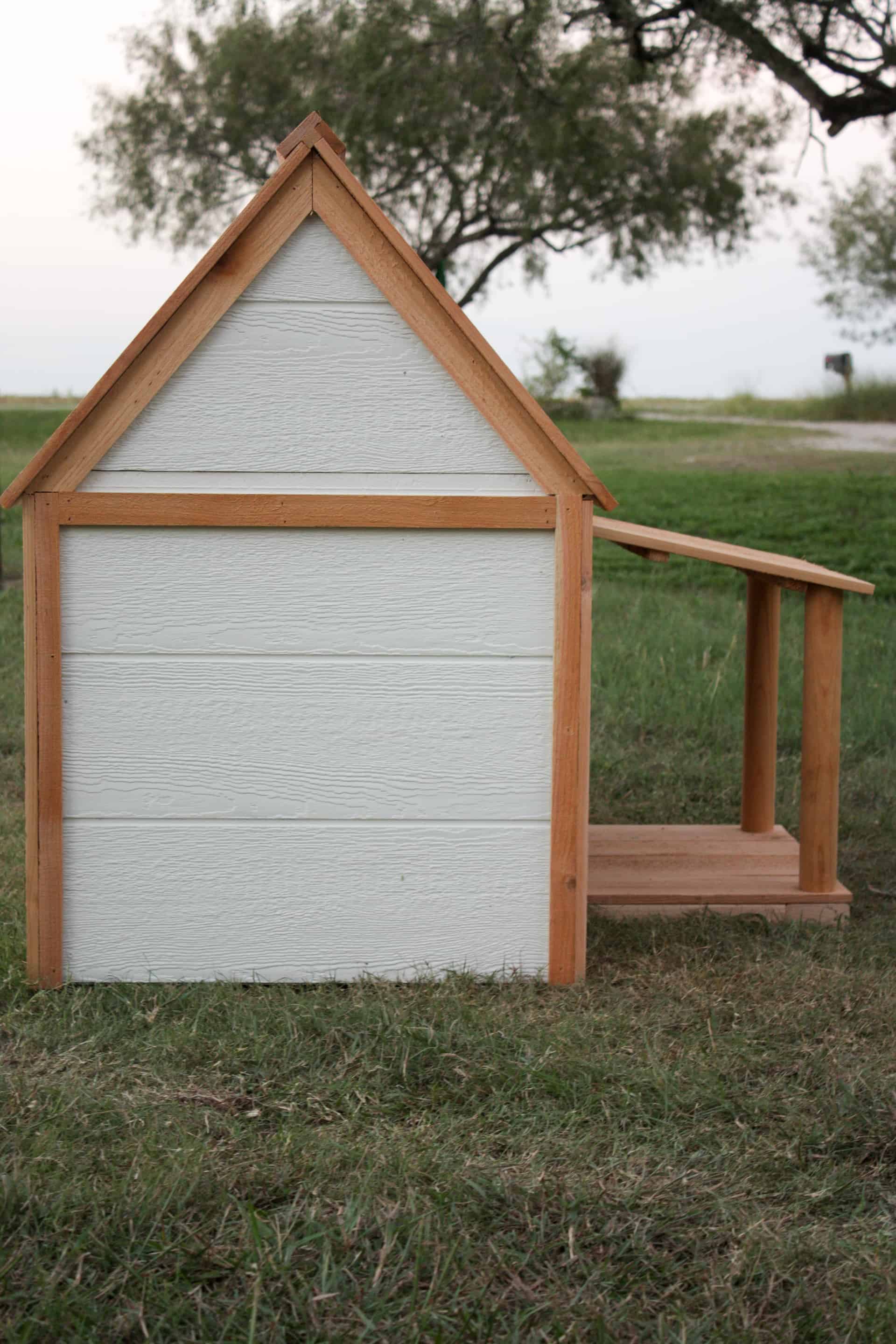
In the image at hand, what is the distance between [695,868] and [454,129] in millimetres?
14151

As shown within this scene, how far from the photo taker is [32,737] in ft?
10.9

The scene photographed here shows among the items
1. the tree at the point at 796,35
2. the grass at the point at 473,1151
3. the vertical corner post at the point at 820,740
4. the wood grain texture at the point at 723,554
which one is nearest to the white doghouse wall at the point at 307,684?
the grass at the point at 473,1151

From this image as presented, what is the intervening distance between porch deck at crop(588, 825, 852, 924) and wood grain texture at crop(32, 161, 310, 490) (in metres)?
1.98

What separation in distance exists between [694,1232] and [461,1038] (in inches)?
33.1

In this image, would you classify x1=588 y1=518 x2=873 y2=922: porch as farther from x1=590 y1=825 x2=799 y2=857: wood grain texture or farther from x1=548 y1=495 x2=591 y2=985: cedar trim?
x1=548 y1=495 x2=591 y2=985: cedar trim

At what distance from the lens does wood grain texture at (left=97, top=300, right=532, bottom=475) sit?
3.28m

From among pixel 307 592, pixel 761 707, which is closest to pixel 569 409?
pixel 761 707

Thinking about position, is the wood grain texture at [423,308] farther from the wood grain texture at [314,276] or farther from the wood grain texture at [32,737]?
the wood grain texture at [32,737]

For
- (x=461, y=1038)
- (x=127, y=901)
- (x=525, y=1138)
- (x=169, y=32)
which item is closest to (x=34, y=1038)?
(x=127, y=901)

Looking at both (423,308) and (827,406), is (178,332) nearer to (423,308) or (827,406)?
(423,308)

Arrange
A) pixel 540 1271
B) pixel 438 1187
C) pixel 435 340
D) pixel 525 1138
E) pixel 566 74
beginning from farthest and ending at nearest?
pixel 566 74, pixel 435 340, pixel 525 1138, pixel 438 1187, pixel 540 1271

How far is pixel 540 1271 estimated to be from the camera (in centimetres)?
223

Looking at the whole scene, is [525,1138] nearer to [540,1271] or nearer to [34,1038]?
[540,1271]

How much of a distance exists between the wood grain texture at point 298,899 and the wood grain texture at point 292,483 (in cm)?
83
